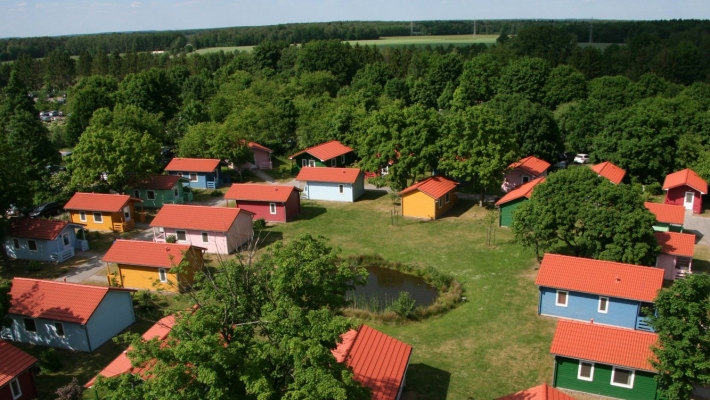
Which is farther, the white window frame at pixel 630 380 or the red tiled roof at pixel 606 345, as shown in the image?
the white window frame at pixel 630 380

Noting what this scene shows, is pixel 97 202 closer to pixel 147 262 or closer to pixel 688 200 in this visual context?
pixel 147 262

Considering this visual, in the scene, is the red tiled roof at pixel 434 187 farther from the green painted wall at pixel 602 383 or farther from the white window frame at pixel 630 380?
the white window frame at pixel 630 380

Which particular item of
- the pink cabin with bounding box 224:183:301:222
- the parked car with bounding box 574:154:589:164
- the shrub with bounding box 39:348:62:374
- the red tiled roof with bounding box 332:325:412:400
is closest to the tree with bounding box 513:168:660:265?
the red tiled roof with bounding box 332:325:412:400

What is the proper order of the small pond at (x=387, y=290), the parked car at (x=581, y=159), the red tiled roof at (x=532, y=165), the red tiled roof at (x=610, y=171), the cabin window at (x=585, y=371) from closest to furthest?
the cabin window at (x=585, y=371)
the small pond at (x=387, y=290)
the red tiled roof at (x=610, y=171)
the red tiled roof at (x=532, y=165)
the parked car at (x=581, y=159)

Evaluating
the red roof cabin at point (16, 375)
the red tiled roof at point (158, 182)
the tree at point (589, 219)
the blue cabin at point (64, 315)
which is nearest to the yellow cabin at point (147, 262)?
the blue cabin at point (64, 315)

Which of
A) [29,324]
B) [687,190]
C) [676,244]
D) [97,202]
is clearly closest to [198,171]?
[97,202]

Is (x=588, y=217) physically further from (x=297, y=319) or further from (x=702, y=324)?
(x=297, y=319)

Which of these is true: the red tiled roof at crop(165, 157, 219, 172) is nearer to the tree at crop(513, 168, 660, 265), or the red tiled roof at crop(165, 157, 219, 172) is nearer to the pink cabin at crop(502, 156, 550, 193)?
the pink cabin at crop(502, 156, 550, 193)
